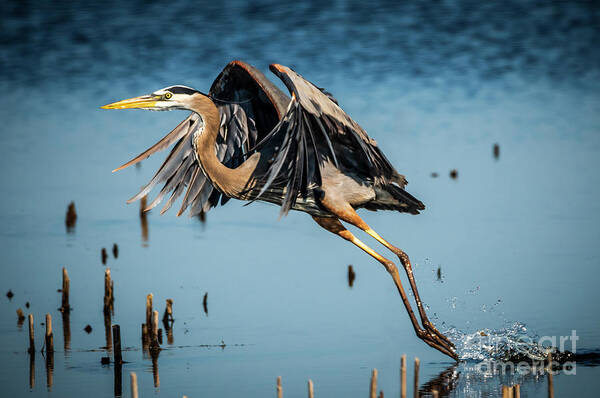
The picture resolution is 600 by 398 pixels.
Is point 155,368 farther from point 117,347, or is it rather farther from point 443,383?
point 443,383

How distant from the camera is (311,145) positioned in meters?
8.94

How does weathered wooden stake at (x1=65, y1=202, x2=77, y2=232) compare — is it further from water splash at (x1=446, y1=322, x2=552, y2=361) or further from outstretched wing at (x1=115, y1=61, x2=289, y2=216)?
water splash at (x1=446, y1=322, x2=552, y2=361)

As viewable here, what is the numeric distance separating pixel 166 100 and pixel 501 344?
3541 millimetres

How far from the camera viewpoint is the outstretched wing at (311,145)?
27.2ft

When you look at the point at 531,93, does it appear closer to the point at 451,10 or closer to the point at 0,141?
the point at 451,10

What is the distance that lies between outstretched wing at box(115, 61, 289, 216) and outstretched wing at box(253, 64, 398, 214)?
729 mm

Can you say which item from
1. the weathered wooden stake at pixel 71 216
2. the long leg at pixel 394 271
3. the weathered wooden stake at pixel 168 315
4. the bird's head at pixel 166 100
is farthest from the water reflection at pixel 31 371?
the weathered wooden stake at pixel 71 216

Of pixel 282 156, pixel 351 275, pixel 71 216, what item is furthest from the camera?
pixel 71 216

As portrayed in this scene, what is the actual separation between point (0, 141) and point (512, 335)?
1125 centimetres

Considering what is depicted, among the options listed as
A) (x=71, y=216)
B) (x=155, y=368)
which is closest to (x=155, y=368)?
(x=155, y=368)

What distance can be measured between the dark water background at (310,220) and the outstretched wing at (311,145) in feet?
4.61

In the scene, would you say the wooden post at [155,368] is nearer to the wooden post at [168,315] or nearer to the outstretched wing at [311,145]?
the wooden post at [168,315]

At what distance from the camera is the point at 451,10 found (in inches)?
1121

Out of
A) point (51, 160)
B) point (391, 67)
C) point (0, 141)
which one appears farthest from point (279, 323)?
point (391, 67)
